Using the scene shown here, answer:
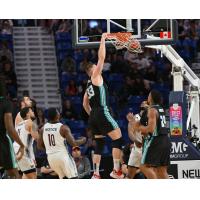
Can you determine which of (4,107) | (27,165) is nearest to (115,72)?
A: (27,165)

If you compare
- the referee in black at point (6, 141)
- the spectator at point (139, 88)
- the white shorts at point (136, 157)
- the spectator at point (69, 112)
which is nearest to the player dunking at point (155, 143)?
the white shorts at point (136, 157)

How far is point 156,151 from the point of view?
13125 millimetres

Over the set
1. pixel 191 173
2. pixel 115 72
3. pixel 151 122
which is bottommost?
pixel 191 173

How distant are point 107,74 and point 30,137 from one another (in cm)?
662

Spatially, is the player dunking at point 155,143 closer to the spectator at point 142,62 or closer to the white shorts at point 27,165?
the white shorts at point 27,165

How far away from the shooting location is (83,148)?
58.5ft

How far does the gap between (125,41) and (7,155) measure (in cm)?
350

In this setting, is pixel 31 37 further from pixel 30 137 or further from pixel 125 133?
pixel 30 137

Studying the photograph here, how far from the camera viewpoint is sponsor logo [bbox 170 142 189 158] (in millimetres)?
14805

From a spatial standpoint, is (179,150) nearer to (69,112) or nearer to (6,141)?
(6,141)

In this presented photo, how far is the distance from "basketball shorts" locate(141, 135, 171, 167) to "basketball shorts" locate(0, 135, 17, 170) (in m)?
2.13

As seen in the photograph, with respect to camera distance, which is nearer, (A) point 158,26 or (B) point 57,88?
(A) point 158,26
